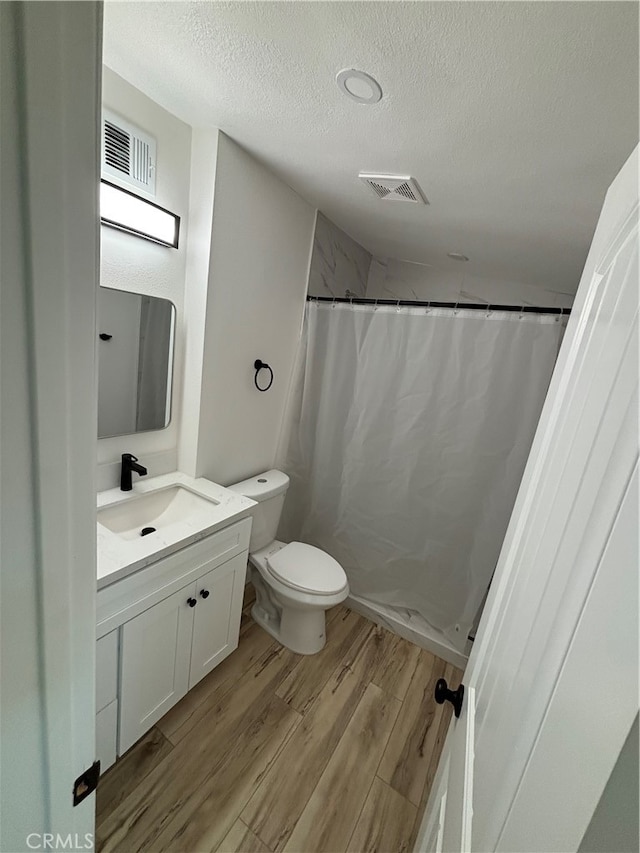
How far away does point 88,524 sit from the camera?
452 millimetres

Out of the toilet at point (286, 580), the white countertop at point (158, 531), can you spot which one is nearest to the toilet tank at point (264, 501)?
the toilet at point (286, 580)

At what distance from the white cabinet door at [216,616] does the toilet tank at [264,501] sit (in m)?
0.29

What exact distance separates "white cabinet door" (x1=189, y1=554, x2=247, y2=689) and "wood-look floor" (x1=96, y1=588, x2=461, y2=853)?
0.60 feet

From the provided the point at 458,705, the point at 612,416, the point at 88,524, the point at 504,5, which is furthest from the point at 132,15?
the point at 458,705

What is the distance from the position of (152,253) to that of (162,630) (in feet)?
A: 4.73

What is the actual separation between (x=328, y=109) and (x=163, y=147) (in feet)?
2.23

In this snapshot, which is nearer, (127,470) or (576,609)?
(576,609)

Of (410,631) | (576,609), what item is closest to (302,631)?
(410,631)

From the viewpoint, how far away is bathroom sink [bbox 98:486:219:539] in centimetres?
144

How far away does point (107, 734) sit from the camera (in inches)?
46.3

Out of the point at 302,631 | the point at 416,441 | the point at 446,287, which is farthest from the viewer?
the point at 446,287

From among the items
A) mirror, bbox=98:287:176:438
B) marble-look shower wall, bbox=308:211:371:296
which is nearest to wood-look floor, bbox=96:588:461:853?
mirror, bbox=98:287:176:438

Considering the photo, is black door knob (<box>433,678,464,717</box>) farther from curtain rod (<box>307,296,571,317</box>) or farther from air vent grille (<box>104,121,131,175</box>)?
air vent grille (<box>104,121,131,175</box>)

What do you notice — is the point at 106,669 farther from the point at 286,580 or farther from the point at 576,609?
the point at 576,609
